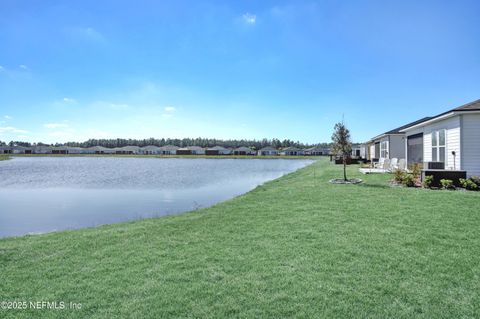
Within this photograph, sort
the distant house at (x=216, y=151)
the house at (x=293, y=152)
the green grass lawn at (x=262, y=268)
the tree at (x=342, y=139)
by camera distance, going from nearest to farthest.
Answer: the green grass lawn at (x=262, y=268) → the tree at (x=342, y=139) → the distant house at (x=216, y=151) → the house at (x=293, y=152)

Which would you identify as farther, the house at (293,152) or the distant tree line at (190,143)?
the distant tree line at (190,143)

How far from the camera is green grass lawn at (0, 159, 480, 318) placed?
3475 millimetres

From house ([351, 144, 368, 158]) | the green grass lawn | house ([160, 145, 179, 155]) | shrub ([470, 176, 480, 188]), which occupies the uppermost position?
house ([160, 145, 179, 155])

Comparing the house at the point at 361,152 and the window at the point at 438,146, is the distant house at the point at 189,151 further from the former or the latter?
the window at the point at 438,146

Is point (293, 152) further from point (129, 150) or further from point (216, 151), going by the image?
point (129, 150)

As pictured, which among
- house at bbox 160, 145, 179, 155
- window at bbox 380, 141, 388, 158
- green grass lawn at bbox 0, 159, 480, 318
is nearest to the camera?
green grass lawn at bbox 0, 159, 480, 318

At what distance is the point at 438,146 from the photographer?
50.1ft

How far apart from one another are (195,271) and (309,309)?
175 cm

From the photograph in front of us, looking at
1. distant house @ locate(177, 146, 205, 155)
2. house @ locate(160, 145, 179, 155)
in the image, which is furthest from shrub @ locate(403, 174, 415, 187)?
house @ locate(160, 145, 179, 155)

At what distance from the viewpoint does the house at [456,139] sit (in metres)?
12.5

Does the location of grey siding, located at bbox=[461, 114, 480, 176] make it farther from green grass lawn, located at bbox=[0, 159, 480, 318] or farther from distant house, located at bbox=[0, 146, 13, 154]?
distant house, located at bbox=[0, 146, 13, 154]

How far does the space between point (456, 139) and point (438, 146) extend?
7.15 feet

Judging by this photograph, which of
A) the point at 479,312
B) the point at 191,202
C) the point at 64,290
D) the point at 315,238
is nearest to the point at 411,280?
the point at 479,312

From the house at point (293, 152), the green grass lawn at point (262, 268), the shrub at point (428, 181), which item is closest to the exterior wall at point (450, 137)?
the shrub at point (428, 181)
